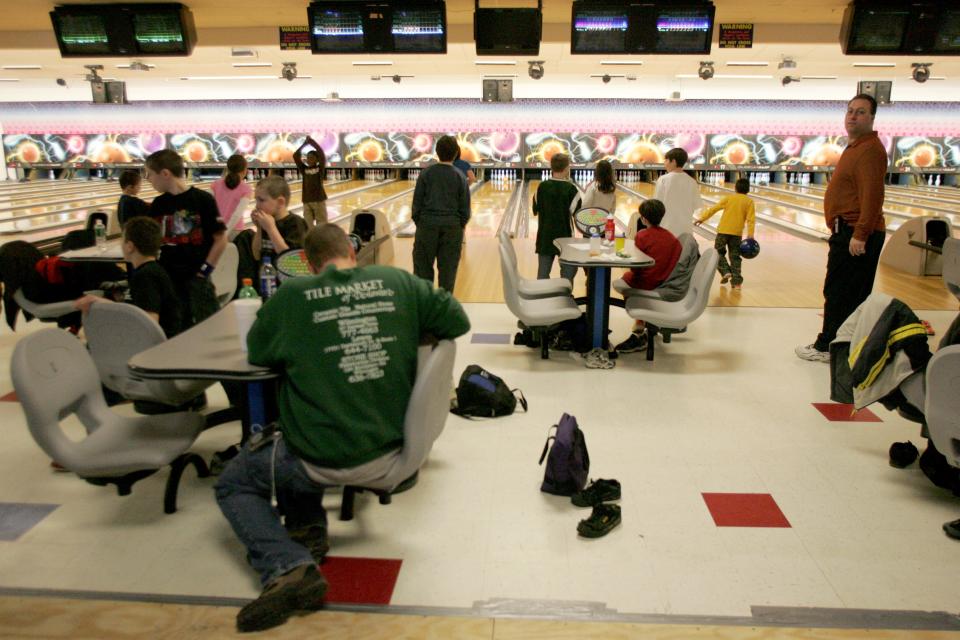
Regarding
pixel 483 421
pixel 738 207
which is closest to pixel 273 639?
pixel 483 421

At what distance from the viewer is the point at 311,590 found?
2082 mm

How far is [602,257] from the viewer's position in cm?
444

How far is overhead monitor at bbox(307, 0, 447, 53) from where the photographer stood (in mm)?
5930

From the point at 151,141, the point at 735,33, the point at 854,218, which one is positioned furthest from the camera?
the point at 151,141

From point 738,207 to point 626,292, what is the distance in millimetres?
2337

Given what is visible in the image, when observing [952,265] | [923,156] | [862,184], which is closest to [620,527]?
[862,184]

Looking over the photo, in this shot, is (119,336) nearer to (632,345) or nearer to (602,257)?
(602,257)

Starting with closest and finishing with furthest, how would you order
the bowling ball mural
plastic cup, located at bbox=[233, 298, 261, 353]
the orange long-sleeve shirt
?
plastic cup, located at bbox=[233, 298, 261, 353] < the orange long-sleeve shirt < the bowling ball mural

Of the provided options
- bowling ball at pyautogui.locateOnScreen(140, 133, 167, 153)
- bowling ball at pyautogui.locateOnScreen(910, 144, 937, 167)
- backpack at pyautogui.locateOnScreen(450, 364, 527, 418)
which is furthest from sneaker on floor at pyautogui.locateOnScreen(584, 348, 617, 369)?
bowling ball at pyautogui.locateOnScreen(140, 133, 167, 153)

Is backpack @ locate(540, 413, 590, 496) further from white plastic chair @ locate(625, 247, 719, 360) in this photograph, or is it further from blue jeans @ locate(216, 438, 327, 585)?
white plastic chair @ locate(625, 247, 719, 360)

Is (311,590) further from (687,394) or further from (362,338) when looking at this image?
(687,394)

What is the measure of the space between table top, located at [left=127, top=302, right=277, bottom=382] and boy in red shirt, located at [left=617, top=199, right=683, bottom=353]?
2.65 metres

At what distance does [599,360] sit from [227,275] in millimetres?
2369

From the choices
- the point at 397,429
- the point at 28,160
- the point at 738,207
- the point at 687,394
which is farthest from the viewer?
the point at 28,160
